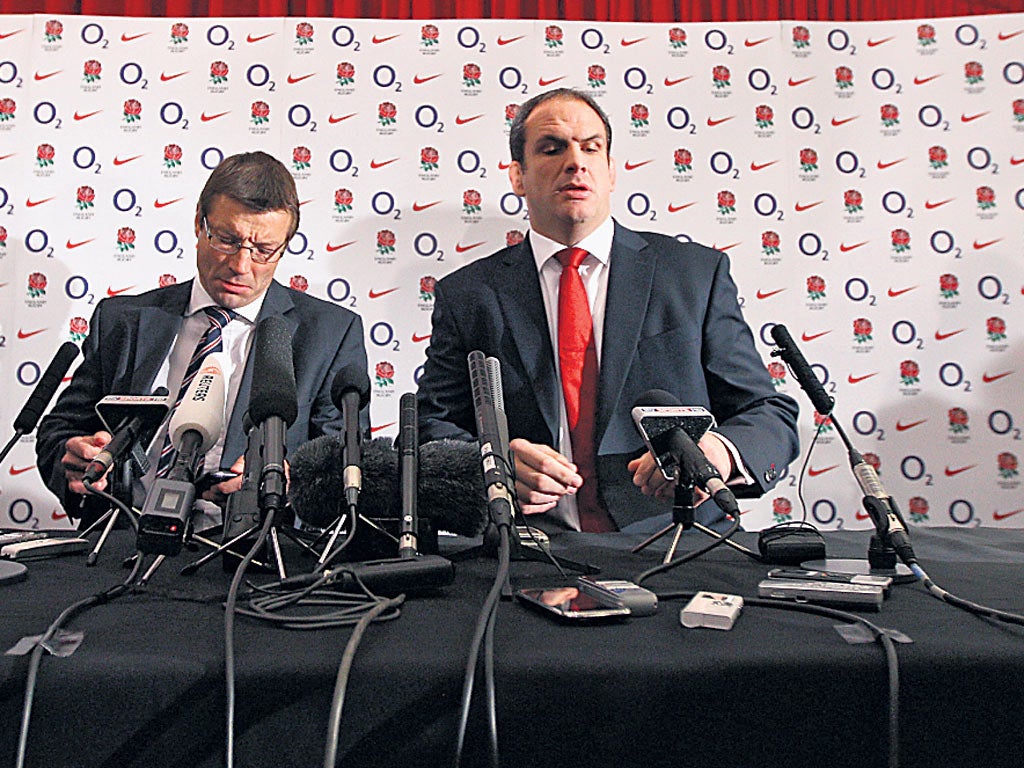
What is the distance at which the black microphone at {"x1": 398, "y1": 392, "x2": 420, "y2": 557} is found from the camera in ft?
3.33

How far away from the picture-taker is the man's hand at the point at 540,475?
141 cm

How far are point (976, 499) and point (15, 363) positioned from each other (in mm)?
3118

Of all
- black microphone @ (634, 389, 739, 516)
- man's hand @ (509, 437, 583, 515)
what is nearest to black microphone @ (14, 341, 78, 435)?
man's hand @ (509, 437, 583, 515)

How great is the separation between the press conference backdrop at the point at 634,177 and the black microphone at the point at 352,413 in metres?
1.61

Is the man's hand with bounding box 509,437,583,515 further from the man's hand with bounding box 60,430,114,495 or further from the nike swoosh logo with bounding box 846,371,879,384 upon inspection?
the nike swoosh logo with bounding box 846,371,879,384

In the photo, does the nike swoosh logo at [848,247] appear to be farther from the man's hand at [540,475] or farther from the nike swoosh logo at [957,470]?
the man's hand at [540,475]

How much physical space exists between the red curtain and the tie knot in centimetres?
121

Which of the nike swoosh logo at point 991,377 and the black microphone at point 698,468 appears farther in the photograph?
the nike swoosh logo at point 991,377

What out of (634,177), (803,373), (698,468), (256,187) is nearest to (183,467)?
(698,468)

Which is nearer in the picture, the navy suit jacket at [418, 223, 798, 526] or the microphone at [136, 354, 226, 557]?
the microphone at [136, 354, 226, 557]

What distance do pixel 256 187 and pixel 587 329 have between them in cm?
104

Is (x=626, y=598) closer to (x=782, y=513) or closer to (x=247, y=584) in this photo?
(x=247, y=584)

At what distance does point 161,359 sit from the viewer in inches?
88.5

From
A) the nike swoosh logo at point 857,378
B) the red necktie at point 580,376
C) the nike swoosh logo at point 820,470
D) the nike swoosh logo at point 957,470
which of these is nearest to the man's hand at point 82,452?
the red necktie at point 580,376
